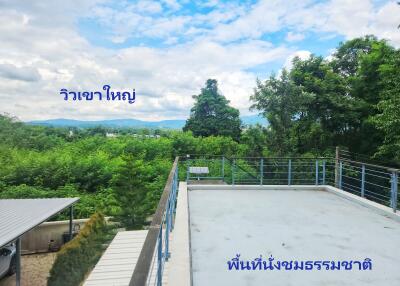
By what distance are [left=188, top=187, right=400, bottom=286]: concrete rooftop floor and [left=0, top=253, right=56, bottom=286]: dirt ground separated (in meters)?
5.01

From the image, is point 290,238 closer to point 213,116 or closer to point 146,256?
point 146,256

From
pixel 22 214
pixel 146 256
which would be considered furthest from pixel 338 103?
pixel 146 256

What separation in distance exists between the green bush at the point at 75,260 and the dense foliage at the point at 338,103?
21.7 feet

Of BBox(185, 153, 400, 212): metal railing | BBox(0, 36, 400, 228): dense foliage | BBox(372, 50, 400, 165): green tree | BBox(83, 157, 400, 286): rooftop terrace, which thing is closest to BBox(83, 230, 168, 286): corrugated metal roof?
BBox(83, 157, 400, 286): rooftop terrace

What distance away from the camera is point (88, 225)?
7.76 meters

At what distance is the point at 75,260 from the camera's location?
6301mm

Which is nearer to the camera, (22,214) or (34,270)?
(22,214)

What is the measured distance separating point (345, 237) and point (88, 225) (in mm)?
6088

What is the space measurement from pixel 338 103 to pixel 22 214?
34.0ft

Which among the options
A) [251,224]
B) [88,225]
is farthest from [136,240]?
[88,225]

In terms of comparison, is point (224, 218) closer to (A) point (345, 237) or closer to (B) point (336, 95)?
(A) point (345, 237)

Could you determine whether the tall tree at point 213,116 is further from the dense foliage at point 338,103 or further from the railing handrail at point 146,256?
the railing handrail at point 146,256

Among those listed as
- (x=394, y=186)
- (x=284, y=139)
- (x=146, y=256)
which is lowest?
(x=394, y=186)

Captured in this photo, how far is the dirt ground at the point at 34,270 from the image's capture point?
24.8ft
